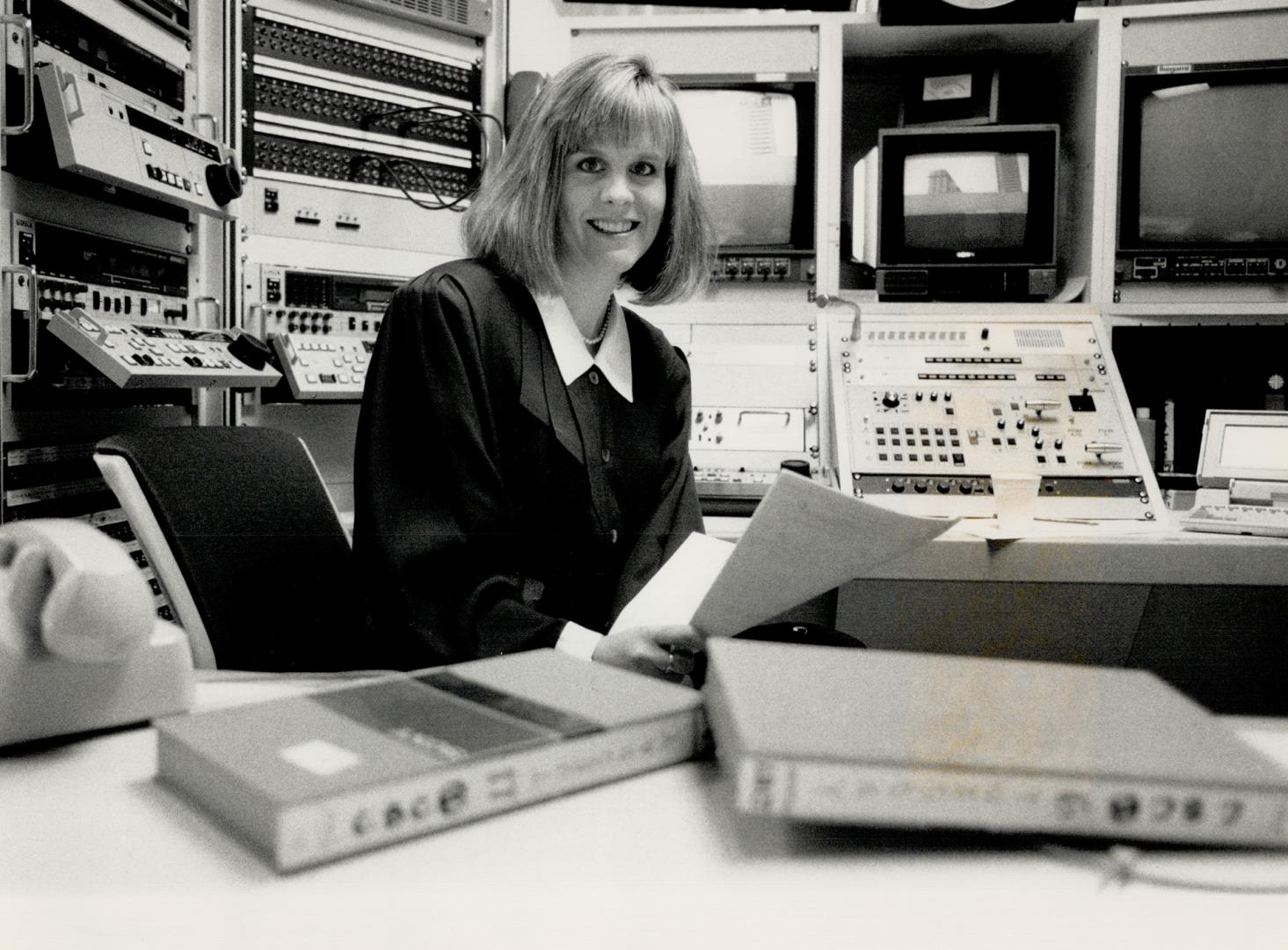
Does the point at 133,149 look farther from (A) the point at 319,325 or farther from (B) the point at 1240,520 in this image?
(B) the point at 1240,520

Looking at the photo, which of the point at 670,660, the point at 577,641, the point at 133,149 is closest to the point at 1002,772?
the point at 670,660

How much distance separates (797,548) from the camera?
67cm

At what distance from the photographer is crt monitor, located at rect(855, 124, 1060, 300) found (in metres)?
2.04

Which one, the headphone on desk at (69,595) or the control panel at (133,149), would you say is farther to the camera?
the control panel at (133,149)

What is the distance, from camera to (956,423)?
1.88 meters

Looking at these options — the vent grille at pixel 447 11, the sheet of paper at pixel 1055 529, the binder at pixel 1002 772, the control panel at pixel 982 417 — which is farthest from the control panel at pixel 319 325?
the binder at pixel 1002 772

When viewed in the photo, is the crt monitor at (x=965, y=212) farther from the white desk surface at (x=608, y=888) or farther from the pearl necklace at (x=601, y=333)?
the white desk surface at (x=608, y=888)

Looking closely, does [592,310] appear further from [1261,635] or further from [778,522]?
[1261,635]

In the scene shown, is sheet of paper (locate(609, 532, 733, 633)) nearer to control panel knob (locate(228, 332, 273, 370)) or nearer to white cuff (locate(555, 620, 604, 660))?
white cuff (locate(555, 620, 604, 660))

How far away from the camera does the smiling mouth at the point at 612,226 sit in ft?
4.79

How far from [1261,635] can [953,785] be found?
6.47 ft

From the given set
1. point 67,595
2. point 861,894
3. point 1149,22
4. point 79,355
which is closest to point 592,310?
point 79,355

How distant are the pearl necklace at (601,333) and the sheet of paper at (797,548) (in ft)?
2.46

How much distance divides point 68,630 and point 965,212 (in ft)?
6.31
